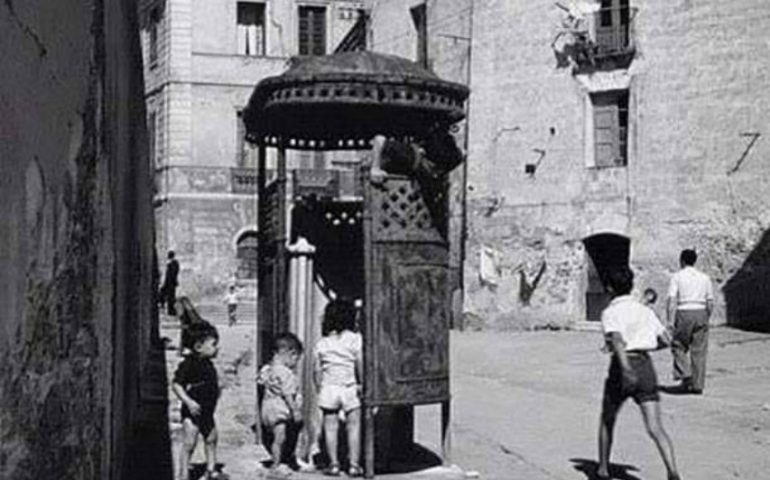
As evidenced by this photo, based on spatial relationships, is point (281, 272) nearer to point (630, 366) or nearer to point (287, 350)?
point (287, 350)

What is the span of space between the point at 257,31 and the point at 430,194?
3308 centimetres

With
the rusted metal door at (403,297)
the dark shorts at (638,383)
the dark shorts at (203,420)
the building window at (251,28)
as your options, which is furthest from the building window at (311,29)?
the dark shorts at (638,383)

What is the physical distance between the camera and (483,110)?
2786cm

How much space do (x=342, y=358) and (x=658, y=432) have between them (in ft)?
7.59

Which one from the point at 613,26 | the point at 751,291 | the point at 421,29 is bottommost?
the point at 751,291

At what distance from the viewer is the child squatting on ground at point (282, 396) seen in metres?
8.91

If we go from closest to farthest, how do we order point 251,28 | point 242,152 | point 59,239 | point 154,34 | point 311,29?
point 59,239
point 242,152
point 251,28
point 154,34
point 311,29

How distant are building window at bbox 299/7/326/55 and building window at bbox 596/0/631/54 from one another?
54.5 feet

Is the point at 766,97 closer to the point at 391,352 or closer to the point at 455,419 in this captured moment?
the point at 455,419

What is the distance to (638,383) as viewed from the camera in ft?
28.0

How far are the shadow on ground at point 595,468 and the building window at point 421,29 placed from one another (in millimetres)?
21232

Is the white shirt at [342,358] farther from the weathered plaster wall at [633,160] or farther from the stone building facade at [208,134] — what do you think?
the stone building facade at [208,134]

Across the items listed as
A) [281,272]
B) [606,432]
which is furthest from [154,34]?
[606,432]

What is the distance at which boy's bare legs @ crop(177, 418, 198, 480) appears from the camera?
28.2ft
